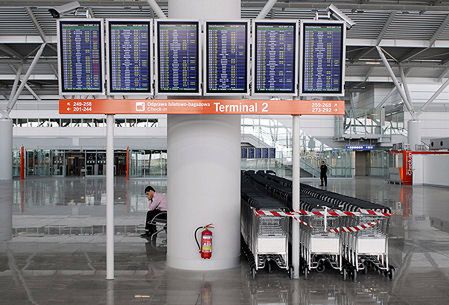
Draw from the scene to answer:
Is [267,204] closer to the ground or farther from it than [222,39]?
closer to the ground

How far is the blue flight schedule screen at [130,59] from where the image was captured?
28.3 ft

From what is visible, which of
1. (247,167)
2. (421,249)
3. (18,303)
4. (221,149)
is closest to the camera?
(18,303)

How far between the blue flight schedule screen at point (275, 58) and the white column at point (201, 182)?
3.09ft

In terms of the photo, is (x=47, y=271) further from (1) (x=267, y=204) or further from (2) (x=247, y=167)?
(2) (x=247, y=167)

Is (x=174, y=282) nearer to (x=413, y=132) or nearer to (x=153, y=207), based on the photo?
(x=153, y=207)

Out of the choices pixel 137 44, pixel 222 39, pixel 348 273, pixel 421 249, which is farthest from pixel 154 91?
pixel 421 249

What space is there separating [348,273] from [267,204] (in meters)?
1.71

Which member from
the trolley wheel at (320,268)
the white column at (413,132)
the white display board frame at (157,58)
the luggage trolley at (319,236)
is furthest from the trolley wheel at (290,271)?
the white column at (413,132)

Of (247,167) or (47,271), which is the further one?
(247,167)

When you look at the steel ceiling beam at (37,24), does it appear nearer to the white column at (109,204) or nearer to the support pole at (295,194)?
the white column at (109,204)

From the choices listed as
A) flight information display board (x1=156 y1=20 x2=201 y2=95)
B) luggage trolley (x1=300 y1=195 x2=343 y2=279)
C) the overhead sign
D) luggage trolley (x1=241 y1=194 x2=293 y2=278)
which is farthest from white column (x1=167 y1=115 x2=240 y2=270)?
luggage trolley (x1=300 y1=195 x2=343 y2=279)

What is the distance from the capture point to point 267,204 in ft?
29.4

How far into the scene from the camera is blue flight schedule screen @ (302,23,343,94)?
28.9ft

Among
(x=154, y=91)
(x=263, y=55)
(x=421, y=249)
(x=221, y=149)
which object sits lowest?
(x=421, y=249)
